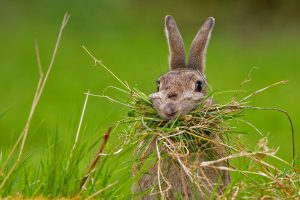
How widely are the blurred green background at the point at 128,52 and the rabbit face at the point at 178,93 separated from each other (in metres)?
3.96

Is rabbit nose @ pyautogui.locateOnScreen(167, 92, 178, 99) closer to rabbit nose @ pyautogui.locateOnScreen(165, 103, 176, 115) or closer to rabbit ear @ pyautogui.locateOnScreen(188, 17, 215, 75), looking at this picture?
rabbit nose @ pyautogui.locateOnScreen(165, 103, 176, 115)

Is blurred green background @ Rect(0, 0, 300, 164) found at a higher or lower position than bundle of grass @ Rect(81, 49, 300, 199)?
higher

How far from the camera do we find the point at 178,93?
5793 mm

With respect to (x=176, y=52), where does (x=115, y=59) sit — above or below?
above

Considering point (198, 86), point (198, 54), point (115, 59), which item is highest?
point (115, 59)

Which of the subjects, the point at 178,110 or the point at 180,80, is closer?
the point at 178,110

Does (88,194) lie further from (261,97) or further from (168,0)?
(168,0)

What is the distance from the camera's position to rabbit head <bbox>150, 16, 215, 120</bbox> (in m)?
5.48

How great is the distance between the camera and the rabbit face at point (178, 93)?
5430 millimetres

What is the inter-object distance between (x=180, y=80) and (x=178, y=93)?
0.91 ft

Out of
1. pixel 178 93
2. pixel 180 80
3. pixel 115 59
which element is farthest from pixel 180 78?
pixel 115 59

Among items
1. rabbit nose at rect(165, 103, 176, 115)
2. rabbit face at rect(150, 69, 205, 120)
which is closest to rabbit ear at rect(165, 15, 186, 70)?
rabbit face at rect(150, 69, 205, 120)

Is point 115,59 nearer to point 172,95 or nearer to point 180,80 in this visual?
point 180,80

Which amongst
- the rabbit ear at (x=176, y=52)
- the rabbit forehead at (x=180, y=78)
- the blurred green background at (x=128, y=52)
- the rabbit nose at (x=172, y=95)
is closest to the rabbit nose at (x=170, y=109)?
the rabbit nose at (x=172, y=95)
